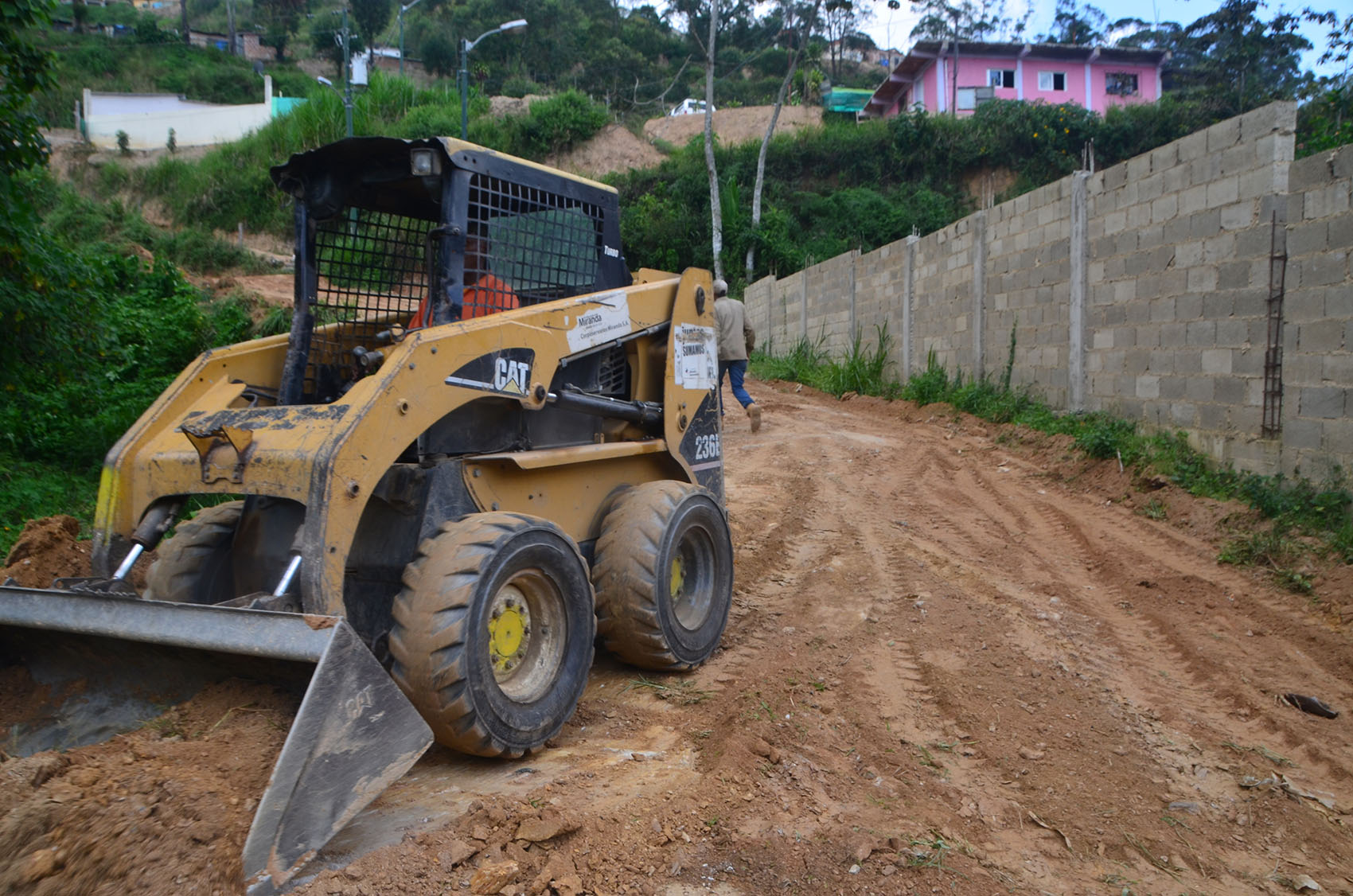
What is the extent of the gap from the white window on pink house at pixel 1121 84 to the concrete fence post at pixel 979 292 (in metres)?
39.9

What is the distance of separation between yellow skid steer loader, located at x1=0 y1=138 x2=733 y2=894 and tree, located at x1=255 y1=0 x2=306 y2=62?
68.3 m

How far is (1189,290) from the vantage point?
27.4 ft

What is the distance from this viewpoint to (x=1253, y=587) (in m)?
6.19

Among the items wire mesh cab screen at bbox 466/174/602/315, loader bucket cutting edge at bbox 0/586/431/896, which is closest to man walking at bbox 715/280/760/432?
wire mesh cab screen at bbox 466/174/602/315

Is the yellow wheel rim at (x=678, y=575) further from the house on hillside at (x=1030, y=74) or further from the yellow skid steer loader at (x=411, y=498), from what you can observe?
the house on hillside at (x=1030, y=74)

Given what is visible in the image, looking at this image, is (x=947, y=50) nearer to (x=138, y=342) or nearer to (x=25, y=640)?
(x=138, y=342)

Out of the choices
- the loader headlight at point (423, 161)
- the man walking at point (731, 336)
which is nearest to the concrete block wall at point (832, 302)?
the man walking at point (731, 336)

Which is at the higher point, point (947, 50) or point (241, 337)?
point (947, 50)

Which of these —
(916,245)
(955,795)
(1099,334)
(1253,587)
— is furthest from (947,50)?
(955,795)

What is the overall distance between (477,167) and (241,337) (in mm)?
10315

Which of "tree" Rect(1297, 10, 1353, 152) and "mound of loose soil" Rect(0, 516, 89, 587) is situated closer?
"mound of loose soil" Rect(0, 516, 89, 587)

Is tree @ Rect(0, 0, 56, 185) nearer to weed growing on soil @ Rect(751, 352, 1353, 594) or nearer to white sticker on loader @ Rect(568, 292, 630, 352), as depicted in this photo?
white sticker on loader @ Rect(568, 292, 630, 352)

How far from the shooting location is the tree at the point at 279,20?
63.1m

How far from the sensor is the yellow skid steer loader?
9.68ft
